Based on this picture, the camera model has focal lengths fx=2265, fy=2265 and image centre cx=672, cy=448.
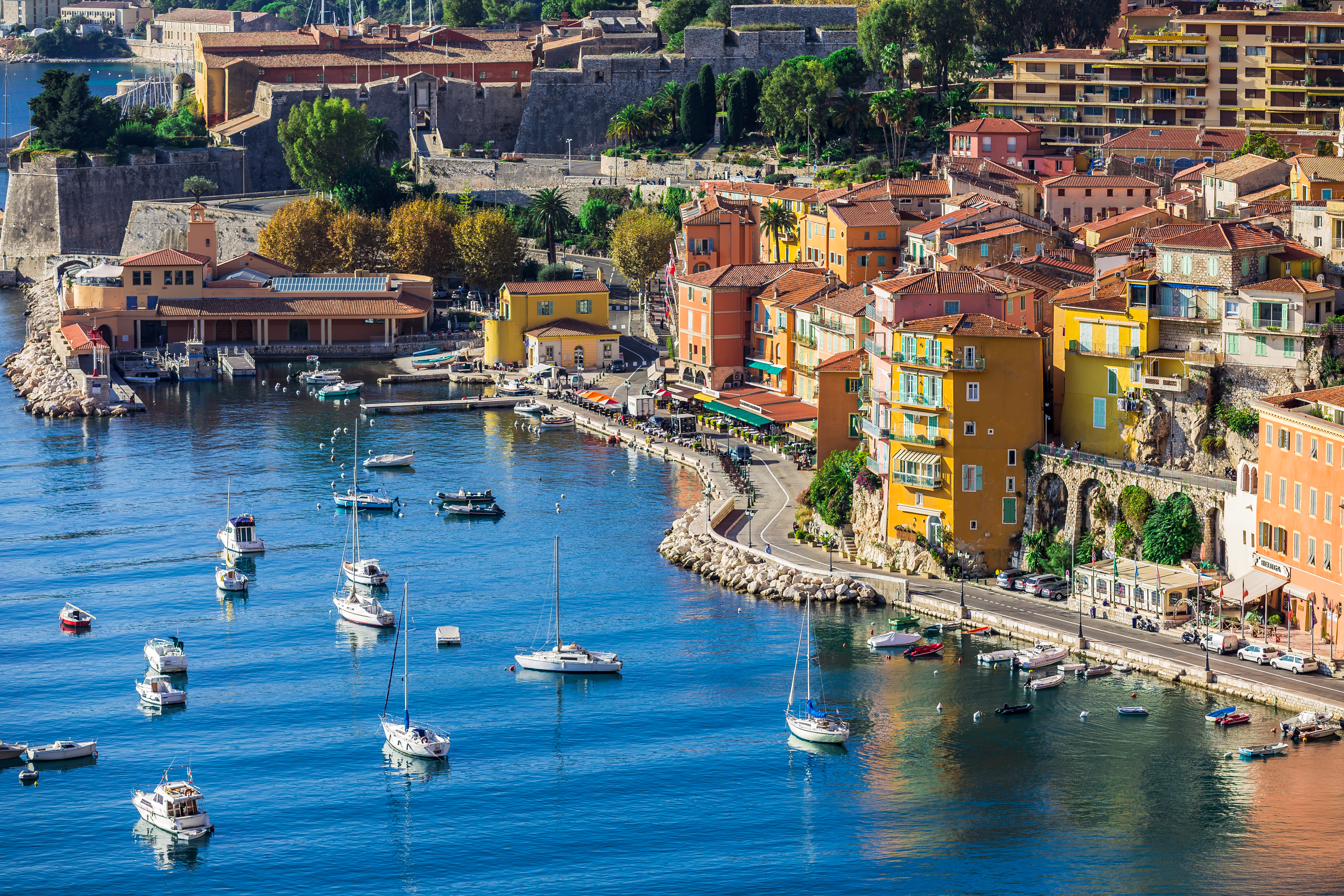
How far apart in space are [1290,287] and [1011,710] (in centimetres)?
1746

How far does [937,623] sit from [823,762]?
34.0 feet

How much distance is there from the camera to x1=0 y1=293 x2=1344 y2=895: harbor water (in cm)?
5066

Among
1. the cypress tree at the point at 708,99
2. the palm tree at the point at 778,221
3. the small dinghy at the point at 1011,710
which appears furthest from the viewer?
the cypress tree at the point at 708,99

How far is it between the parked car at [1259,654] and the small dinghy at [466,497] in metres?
30.6

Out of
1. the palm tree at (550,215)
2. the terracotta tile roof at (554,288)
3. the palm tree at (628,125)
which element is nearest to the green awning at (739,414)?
the terracotta tile roof at (554,288)

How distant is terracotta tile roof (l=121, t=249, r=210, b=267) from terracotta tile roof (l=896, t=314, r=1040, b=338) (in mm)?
53151

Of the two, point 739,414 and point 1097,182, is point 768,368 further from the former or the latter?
point 1097,182

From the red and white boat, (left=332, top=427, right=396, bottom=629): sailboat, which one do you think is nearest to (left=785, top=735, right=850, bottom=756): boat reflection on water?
(left=332, top=427, right=396, bottom=629): sailboat

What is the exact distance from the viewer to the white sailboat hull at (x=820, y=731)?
57.4 m

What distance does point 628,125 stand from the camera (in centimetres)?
13200

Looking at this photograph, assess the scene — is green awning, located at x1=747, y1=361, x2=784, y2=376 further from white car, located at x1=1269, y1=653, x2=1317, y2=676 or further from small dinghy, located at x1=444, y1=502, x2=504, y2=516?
white car, located at x1=1269, y1=653, x2=1317, y2=676

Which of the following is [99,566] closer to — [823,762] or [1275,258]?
[823,762]

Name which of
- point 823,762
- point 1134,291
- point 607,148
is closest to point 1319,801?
point 823,762

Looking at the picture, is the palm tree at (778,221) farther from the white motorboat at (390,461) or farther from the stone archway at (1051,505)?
the stone archway at (1051,505)
